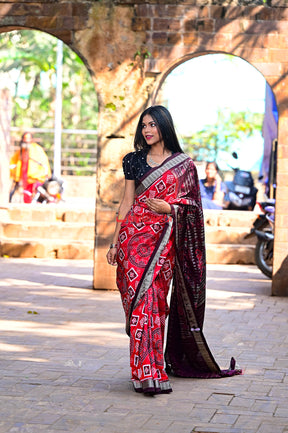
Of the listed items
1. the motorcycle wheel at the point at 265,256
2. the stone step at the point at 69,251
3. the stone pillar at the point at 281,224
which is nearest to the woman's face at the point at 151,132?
the stone pillar at the point at 281,224

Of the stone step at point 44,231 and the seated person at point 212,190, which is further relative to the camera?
the seated person at point 212,190

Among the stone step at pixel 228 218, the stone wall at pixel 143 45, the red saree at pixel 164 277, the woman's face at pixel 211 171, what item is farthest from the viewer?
the woman's face at pixel 211 171

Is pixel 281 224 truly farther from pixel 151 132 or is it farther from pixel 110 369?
pixel 151 132

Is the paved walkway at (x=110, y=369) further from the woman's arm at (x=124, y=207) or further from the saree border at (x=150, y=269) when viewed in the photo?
the woman's arm at (x=124, y=207)

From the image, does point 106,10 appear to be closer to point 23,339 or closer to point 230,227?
point 23,339

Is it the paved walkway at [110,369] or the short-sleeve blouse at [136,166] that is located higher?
the short-sleeve blouse at [136,166]

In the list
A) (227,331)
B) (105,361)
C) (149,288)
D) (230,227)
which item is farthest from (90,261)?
(149,288)

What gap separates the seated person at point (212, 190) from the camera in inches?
634

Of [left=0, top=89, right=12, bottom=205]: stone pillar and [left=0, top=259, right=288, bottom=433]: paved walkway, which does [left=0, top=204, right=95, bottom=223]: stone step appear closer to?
[left=0, top=89, right=12, bottom=205]: stone pillar

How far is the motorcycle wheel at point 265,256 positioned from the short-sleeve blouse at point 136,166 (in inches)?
246

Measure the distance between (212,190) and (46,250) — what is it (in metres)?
3.85

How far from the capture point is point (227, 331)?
796 centimetres

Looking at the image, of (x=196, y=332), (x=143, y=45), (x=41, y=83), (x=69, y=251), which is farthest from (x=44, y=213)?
(x=41, y=83)

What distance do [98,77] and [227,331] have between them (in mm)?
3850
